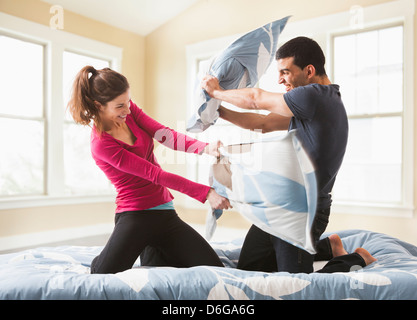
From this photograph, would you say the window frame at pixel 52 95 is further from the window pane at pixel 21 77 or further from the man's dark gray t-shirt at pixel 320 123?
the man's dark gray t-shirt at pixel 320 123

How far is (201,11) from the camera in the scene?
3.32 meters

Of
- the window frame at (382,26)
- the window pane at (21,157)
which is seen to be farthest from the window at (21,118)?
the window frame at (382,26)

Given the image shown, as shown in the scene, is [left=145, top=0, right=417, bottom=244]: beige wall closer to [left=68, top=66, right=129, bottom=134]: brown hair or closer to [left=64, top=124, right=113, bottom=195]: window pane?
[left=64, top=124, right=113, bottom=195]: window pane

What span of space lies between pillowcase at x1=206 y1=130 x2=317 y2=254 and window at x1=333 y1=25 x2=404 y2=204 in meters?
A: 1.95

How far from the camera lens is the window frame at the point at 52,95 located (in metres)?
2.90

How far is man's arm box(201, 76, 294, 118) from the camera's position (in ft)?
3.90

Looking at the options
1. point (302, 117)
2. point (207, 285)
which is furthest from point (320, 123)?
point (207, 285)

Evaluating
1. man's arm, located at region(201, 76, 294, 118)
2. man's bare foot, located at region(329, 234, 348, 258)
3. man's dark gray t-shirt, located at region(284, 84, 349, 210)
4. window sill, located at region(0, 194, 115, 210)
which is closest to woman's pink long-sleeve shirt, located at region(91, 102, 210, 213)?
man's arm, located at region(201, 76, 294, 118)

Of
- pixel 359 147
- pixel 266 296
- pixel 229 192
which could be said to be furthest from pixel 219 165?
pixel 359 147

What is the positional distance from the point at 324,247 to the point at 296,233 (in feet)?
1.94

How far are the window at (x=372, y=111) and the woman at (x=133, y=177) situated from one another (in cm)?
190

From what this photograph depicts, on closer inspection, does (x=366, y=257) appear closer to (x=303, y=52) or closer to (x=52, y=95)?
(x=303, y=52)

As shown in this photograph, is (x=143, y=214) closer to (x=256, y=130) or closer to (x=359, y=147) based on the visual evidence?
(x=256, y=130)

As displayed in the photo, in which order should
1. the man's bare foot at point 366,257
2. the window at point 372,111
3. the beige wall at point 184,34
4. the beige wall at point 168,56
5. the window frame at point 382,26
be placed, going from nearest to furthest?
the man's bare foot at point 366,257 → the window frame at point 382,26 → the window at point 372,111 → the beige wall at point 168,56 → the beige wall at point 184,34
